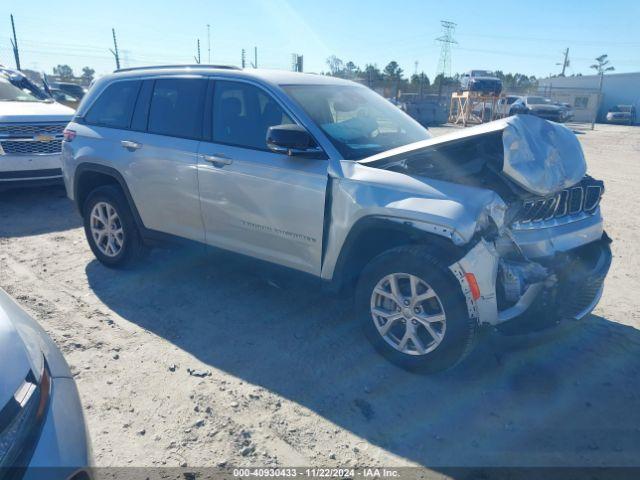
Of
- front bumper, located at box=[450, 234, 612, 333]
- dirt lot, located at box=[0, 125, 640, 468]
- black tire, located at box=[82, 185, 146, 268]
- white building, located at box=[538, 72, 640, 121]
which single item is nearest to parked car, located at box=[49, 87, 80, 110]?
black tire, located at box=[82, 185, 146, 268]

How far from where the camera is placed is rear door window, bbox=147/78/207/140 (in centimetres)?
417

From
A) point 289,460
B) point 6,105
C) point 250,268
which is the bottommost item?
point 289,460

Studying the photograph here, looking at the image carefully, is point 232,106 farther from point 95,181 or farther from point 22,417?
point 22,417

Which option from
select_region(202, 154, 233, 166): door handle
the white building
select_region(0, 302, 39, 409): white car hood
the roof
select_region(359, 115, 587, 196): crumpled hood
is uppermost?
the white building

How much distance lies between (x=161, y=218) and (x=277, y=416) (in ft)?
7.70

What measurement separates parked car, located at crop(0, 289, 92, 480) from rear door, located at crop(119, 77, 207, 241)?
2264mm

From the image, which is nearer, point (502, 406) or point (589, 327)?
point (502, 406)

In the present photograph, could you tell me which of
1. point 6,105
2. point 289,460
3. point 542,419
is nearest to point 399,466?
point 289,460

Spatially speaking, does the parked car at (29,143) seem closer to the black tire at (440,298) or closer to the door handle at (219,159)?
the door handle at (219,159)

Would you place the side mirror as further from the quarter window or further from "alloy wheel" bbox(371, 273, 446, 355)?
"alloy wheel" bbox(371, 273, 446, 355)

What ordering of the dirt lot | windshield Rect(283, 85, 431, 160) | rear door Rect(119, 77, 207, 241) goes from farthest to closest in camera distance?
rear door Rect(119, 77, 207, 241)
windshield Rect(283, 85, 431, 160)
the dirt lot

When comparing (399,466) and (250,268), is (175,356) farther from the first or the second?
(399,466)

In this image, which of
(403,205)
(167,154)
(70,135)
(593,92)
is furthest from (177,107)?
(593,92)

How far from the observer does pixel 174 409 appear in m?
2.96
